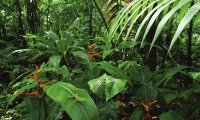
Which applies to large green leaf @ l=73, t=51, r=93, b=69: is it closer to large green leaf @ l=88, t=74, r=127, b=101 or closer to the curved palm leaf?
large green leaf @ l=88, t=74, r=127, b=101

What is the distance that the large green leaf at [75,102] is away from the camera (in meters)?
1.91

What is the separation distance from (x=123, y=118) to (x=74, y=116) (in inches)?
42.6

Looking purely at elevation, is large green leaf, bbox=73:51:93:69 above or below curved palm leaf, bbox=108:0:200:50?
below

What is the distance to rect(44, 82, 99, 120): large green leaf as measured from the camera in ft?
6.27

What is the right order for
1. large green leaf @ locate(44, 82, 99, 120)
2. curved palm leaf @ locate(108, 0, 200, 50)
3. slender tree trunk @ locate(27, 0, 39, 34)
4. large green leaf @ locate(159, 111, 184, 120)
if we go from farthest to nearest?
slender tree trunk @ locate(27, 0, 39, 34) < large green leaf @ locate(159, 111, 184, 120) < large green leaf @ locate(44, 82, 99, 120) < curved palm leaf @ locate(108, 0, 200, 50)

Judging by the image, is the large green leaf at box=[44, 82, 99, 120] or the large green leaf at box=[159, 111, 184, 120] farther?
the large green leaf at box=[159, 111, 184, 120]

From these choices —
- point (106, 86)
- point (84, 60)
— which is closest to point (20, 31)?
point (84, 60)

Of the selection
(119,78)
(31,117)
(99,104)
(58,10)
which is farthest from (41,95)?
(58,10)

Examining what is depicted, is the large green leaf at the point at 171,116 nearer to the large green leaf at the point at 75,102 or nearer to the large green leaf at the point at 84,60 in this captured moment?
the large green leaf at the point at 75,102

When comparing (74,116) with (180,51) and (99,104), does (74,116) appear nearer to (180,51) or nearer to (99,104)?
(99,104)

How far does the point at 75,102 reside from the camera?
1981 millimetres

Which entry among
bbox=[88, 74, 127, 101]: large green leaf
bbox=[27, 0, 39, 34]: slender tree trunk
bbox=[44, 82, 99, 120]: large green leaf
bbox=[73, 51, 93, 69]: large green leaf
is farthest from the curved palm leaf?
Answer: bbox=[27, 0, 39, 34]: slender tree trunk

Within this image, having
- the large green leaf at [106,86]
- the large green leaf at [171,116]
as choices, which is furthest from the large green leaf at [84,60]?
the large green leaf at [171,116]

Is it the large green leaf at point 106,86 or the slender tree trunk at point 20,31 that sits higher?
the slender tree trunk at point 20,31
